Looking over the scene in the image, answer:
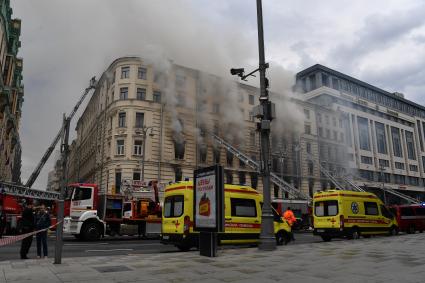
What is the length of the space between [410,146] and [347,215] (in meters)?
72.2

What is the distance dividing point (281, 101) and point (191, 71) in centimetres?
1000

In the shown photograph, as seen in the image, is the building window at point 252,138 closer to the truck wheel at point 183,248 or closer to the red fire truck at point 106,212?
the red fire truck at point 106,212

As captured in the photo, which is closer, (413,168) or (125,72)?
(125,72)

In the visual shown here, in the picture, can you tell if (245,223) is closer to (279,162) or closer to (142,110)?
(142,110)

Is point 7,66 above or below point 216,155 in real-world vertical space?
above

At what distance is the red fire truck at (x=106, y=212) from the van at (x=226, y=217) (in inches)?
273

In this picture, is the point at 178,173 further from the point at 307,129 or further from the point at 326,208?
the point at 326,208

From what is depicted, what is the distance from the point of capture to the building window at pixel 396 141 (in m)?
75.5

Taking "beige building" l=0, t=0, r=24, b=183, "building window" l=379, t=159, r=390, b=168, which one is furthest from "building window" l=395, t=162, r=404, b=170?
"beige building" l=0, t=0, r=24, b=183

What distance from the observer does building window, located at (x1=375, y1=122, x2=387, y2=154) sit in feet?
233

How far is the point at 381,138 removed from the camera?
7225cm

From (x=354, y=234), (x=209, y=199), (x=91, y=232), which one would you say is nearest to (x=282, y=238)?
(x=354, y=234)

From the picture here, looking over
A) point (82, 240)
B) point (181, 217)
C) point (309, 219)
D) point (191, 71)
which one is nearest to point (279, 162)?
point (309, 219)

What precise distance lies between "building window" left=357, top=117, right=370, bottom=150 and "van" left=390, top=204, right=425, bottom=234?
39035 mm
